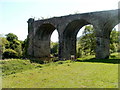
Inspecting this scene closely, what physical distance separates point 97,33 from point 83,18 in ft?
10.4

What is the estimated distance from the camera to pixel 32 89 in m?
7.07

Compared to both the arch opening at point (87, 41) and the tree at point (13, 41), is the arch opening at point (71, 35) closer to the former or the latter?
the arch opening at point (87, 41)

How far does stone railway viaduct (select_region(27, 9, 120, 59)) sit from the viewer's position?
21.6m

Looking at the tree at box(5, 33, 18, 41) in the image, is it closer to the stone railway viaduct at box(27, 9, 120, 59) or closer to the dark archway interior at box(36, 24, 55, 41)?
the stone railway viaduct at box(27, 9, 120, 59)

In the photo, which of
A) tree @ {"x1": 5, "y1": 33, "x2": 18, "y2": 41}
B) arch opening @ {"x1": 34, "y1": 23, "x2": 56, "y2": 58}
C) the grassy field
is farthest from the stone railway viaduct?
tree @ {"x1": 5, "y1": 33, "x2": 18, "y2": 41}

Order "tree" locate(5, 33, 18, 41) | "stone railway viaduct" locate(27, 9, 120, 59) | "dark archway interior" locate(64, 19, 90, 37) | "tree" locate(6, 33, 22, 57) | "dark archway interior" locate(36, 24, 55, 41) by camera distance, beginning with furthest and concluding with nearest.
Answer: "tree" locate(5, 33, 18, 41), "tree" locate(6, 33, 22, 57), "dark archway interior" locate(36, 24, 55, 41), "dark archway interior" locate(64, 19, 90, 37), "stone railway viaduct" locate(27, 9, 120, 59)

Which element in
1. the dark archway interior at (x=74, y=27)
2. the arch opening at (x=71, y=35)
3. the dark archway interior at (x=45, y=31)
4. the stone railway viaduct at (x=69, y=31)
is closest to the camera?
the stone railway viaduct at (x=69, y=31)

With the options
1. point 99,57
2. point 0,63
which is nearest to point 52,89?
point 0,63

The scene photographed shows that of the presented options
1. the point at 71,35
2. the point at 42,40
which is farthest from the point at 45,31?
the point at 71,35

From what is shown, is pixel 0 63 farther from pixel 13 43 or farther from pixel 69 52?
pixel 13 43

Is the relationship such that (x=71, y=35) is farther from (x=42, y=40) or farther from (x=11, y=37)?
(x=11, y=37)

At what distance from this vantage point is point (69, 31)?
2639cm

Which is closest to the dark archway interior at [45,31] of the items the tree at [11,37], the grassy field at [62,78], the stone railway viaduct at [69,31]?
the stone railway viaduct at [69,31]

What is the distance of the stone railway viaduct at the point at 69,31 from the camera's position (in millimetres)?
21641
